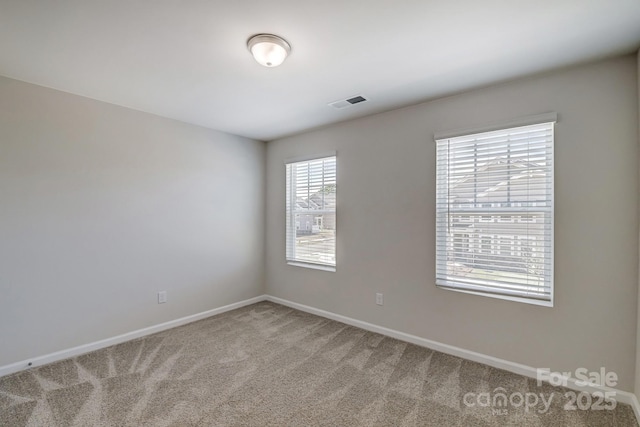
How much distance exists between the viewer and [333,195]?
365 cm

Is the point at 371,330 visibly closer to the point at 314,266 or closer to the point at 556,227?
the point at 314,266

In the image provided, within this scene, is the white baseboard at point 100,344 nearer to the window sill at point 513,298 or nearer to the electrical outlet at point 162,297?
the electrical outlet at point 162,297

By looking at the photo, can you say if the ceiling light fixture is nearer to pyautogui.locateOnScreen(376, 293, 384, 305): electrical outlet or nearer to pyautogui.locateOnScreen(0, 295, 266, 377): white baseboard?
pyautogui.locateOnScreen(376, 293, 384, 305): electrical outlet

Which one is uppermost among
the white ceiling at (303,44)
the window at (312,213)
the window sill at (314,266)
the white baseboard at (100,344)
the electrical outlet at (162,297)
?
the white ceiling at (303,44)

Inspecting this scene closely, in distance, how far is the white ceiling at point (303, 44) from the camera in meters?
1.58

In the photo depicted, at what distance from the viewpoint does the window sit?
3.68 meters

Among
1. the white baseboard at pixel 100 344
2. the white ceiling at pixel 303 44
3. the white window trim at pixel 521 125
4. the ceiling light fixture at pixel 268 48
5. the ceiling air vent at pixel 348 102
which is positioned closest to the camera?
the white ceiling at pixel 303 44

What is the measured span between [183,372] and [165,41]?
2508 millimetres

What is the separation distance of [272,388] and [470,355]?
1766mm

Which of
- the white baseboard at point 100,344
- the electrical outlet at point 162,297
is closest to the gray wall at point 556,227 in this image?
the white baseboard at point 100,344

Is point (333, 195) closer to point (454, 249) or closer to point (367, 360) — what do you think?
point (454, 249)

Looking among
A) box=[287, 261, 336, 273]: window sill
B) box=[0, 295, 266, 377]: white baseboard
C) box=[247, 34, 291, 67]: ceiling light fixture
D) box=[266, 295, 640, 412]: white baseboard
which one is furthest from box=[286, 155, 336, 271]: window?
box=[247, 34, 291, 67]: ceiling light fixture

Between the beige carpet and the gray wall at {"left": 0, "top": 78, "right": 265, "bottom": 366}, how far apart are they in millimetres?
422

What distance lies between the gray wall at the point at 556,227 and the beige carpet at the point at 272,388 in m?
0.32
